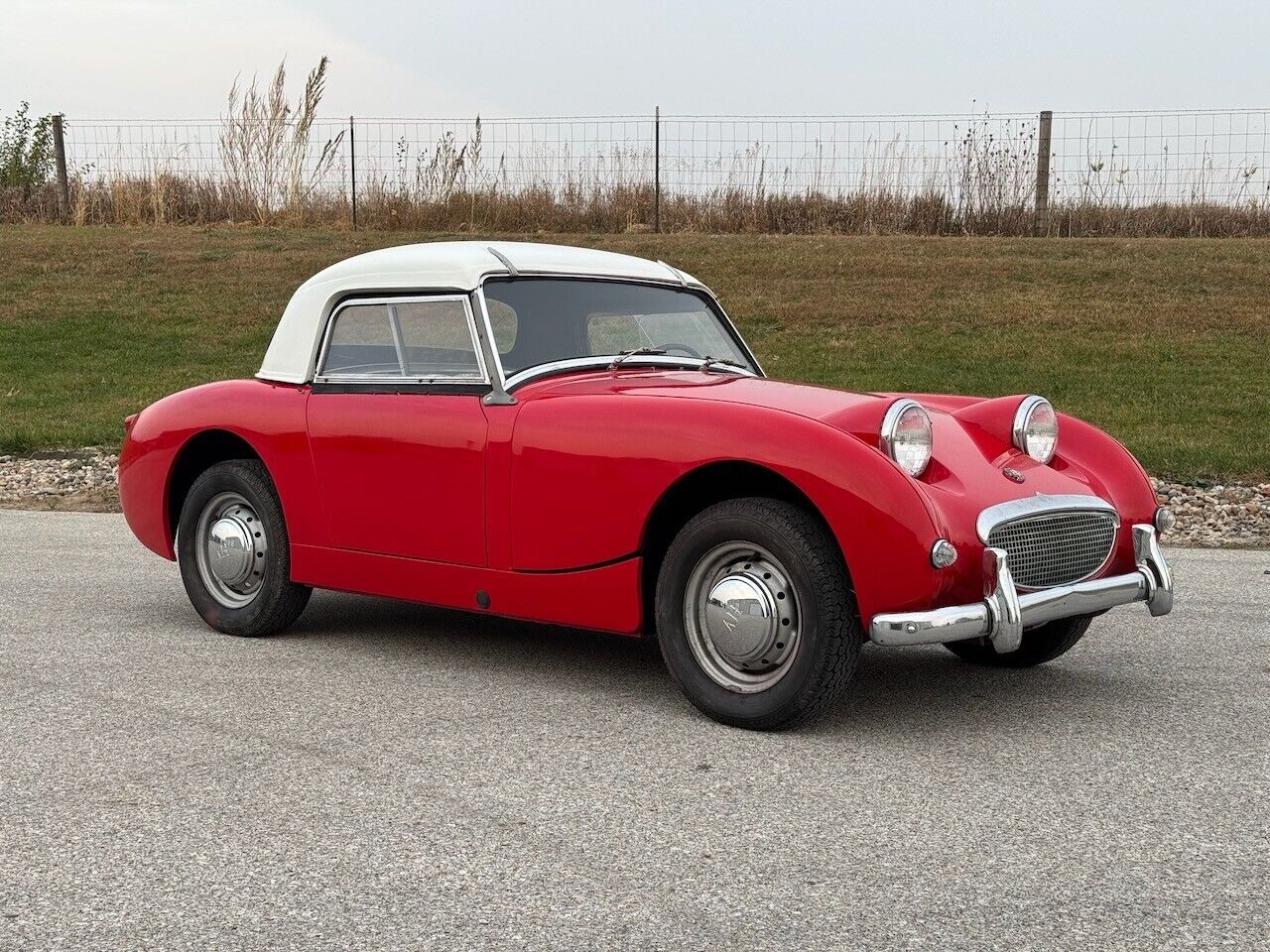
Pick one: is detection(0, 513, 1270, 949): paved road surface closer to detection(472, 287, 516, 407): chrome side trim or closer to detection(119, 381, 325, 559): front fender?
detection(119, 381, 325, 559): front fender

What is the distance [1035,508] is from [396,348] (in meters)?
2.47

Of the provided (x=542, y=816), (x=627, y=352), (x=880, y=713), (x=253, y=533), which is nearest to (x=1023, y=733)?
(x=880, y=713)

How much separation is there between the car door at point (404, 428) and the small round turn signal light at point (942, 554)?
1.63 m

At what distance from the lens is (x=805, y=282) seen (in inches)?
705

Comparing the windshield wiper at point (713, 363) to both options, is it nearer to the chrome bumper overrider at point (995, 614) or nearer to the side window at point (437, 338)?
the side window at point (437, 338)

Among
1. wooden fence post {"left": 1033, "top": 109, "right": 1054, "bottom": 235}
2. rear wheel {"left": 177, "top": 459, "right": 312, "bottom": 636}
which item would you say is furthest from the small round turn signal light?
wooden fence post {"left": 1033, "top": 109, "right": 1054, "bottom": 235}

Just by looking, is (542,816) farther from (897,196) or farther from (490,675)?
(897,196)

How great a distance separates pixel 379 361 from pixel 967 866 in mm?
3160

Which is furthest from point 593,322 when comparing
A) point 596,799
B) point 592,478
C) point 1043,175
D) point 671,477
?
point 1043,175

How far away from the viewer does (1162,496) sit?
9367mm

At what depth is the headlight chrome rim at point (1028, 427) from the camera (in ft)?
16.0

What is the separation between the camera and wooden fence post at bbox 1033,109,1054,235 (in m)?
20.3

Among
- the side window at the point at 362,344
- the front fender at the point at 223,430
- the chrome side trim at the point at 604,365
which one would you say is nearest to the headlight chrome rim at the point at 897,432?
the chrome side trim at the point at 604,365

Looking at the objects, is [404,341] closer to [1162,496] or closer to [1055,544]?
[1055,544]
